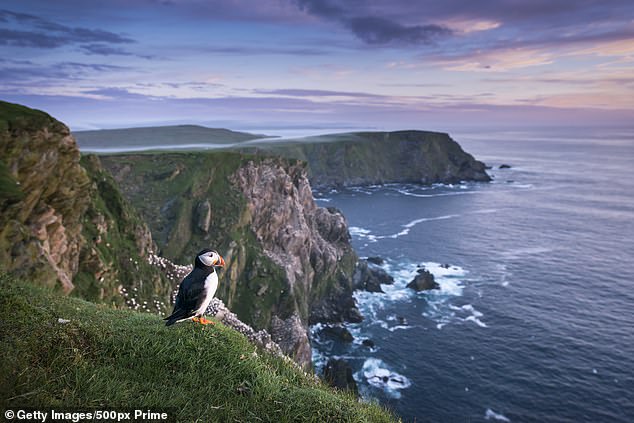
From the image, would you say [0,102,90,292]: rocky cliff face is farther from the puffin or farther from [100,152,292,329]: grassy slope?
Answer: [100,152,292,329]: grassy slope

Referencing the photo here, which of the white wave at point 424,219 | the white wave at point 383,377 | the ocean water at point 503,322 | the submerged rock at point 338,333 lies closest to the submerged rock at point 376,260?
the ocean water at point 503,322

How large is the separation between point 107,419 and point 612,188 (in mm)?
214683

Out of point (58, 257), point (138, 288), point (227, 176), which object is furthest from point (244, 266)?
point (58, 257)

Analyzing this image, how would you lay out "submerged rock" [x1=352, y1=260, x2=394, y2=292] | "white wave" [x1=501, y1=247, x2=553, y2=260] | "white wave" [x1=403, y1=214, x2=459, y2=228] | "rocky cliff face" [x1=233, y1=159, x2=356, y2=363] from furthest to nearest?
"white wave" [x1=403, y1=214, x2=459, y2=228]
"white wave" [x1=501, y1=247, x2=553, y2=260]
"submerged rock" [x1=352, y1=260, x2=394, y2=292]
"rocky cliff face" [x1=233, y1=159, x2=356, y2=363]

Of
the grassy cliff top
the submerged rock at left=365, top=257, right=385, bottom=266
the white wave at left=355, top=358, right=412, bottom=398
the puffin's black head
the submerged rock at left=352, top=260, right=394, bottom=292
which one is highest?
the grassy cliff top

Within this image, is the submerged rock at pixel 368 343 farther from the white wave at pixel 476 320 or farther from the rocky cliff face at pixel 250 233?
→ the white wave at pixel 476 320

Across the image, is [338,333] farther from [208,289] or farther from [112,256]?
[208,289]

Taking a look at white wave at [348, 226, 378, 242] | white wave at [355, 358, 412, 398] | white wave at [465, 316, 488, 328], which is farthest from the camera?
white wave at [348, 226, 378, 242]

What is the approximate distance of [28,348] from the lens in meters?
8.30

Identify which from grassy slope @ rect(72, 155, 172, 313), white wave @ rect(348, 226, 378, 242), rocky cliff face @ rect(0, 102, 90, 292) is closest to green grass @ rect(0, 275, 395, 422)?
rocky cliff face @ rect(0, 102, 90, 292)

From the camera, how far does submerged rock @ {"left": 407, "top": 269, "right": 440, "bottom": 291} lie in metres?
86.2

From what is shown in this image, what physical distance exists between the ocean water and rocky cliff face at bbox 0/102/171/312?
3369cm

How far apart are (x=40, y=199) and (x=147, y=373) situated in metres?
23.2

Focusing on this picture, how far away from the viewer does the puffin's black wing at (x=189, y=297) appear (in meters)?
10.4
